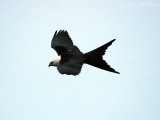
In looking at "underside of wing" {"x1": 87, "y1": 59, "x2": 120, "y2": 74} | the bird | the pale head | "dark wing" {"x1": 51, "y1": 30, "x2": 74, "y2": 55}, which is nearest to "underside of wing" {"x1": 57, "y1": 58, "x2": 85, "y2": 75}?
the bird

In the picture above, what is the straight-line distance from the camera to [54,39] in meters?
14.2

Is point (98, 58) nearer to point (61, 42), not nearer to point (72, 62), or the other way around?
point (72, 62)

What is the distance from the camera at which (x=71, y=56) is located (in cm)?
1240

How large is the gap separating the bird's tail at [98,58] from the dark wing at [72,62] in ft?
0.79

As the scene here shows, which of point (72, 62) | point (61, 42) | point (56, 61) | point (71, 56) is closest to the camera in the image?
point (72, 62)

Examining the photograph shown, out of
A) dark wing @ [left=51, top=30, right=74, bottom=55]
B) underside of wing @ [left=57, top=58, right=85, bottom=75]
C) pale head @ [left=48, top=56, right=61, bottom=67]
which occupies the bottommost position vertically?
underside of wing @ [left=57, top=58, right=85, bottom=75]

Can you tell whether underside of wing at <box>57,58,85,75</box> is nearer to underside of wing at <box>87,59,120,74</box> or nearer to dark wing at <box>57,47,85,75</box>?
dark wing at <box>57,47,85,75</box>

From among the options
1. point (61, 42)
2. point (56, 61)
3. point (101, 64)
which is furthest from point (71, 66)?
point (61, 42)

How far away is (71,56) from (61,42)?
1.80 metres

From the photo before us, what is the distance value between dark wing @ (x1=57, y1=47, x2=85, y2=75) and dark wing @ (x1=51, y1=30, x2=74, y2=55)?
1.53ft

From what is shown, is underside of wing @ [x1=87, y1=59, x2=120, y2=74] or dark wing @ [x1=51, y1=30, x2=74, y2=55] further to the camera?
dark wing @ [x1=51, y1=30, x2=74, y2=55]

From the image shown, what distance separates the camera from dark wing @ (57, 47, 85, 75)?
1009 centimetres

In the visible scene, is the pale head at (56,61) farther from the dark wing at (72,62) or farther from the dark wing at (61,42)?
the dark wing at (61,42)

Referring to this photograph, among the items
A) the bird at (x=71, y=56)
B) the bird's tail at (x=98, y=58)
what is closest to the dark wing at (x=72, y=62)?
the bird at (x=71, y=56)
